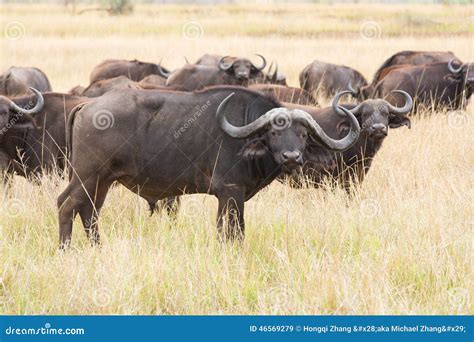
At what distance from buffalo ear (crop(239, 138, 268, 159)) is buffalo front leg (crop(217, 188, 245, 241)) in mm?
389

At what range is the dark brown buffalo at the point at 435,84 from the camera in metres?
12.9

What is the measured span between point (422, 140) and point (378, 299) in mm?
5312

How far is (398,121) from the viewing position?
8039mm

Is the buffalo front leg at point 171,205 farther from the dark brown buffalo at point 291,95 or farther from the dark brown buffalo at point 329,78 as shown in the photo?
the dark brown buffalo at point 329,78

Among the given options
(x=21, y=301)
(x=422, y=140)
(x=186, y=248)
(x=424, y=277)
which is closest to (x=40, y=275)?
(x=21, y=301)

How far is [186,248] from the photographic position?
6.04 m
